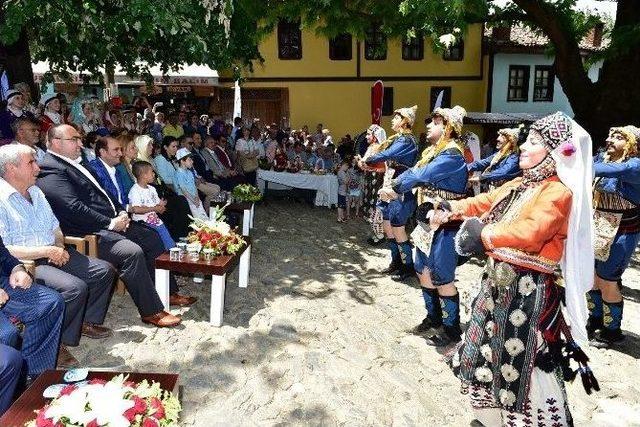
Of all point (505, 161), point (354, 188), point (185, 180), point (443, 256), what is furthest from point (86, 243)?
point (354, 188)

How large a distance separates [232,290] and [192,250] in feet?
3.65

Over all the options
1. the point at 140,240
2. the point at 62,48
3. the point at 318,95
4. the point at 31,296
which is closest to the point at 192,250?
the point at 140,240

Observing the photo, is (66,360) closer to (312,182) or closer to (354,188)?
(354,188)

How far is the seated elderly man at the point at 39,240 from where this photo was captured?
420 cm

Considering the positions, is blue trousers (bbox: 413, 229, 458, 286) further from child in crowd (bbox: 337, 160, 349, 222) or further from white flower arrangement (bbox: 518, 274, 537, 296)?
child in crowd (bbox: 337, 160, 349, 222)

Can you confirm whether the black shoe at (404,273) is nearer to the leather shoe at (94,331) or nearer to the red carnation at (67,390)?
the leather shoe at (94,331)

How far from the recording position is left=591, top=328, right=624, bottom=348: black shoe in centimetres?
527

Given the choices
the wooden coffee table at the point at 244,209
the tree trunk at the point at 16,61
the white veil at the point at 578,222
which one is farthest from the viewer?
the tree trunk at the point at 16,61

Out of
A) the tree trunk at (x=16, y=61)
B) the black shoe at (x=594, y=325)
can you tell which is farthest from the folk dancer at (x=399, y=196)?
the tree trunk at (x=16, y=61)

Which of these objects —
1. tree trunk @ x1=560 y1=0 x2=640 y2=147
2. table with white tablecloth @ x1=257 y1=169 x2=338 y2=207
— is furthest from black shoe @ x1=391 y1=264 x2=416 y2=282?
table with white tablecloth @ x1=257 y1=169 x2=338 y2=207

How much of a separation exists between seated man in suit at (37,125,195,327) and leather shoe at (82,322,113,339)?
1.24ft

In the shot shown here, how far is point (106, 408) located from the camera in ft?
7.96

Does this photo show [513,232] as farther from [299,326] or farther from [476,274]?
[476,274]

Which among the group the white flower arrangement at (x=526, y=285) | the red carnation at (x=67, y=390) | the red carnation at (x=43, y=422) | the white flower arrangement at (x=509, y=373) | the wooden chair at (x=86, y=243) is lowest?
the white flower arrangement at (x=509, y=373)
